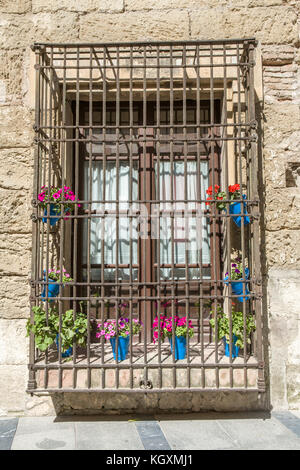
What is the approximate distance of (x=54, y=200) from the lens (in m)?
3.47

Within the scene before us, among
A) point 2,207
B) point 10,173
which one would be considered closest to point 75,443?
point 2,207

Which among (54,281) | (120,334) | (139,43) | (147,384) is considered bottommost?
(147,384)

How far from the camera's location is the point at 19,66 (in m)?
3.86

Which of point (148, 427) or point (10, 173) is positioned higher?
point (10, 173)

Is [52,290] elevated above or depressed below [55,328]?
above

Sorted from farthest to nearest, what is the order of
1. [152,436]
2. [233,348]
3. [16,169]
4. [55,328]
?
[16,169], [233,348], [55,328], [152,436]

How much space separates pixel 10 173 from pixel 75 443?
2.24 metres

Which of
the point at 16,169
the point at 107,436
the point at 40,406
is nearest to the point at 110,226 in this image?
the point at 16,169

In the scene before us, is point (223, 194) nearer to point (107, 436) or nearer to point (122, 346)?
point (122, 346)

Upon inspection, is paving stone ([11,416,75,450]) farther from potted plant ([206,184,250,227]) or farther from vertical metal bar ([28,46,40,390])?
potted plant ([206,184,250,227])

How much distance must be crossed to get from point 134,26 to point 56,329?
8.90 ft

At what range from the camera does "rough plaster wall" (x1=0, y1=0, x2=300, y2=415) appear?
3604mm

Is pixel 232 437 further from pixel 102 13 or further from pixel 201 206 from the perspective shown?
pixel 102 13
